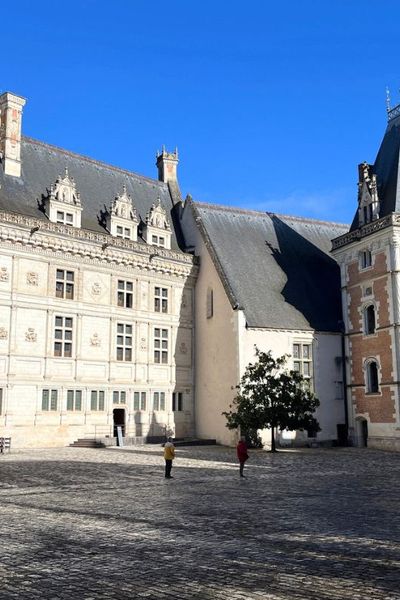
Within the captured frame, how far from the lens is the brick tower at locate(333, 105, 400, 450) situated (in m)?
35.7

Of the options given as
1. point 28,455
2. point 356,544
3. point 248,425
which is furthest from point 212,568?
point 248,425

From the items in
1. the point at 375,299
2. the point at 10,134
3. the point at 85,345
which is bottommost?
the point at 85,345

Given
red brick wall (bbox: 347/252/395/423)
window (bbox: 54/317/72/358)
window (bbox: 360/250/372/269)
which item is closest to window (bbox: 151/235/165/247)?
window (bbox: 54/317/72/358)

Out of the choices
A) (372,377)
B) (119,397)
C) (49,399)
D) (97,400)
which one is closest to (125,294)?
(119,397)

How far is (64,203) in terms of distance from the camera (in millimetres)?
35656

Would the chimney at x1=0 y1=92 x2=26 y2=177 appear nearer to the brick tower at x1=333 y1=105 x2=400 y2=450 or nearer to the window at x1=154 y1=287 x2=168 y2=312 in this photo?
the window at x1=154 y1=287 x2=168 y2=312

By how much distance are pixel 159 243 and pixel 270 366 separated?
12.4 m

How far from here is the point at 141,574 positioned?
7785mm

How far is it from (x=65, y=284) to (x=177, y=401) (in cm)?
1068

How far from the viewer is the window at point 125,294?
1479 inches

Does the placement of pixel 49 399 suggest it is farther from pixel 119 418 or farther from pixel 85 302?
pixel 85 302

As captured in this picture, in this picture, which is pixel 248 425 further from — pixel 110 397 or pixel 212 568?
pixel 212 568

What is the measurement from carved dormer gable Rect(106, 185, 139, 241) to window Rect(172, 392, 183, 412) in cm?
1033

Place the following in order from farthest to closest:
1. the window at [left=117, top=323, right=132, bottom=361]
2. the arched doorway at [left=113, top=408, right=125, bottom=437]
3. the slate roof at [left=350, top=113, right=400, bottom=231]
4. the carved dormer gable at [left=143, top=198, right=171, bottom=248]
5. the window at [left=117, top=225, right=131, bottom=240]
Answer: the carved dormer gable at [left=143, top=198, right=171, bottom=248] < the window at [left=117, top=225, right=131, bottom=240] < the slate roof at [left=350, top=113, right=400, bottom=231] < the window at [left=117, top=323, right=132, bottom=361] < the arched doorway at [left=113, top=408, right=125, bottom=437]
